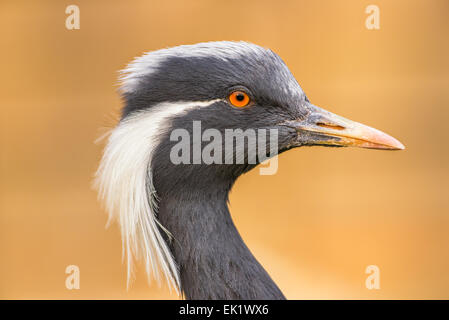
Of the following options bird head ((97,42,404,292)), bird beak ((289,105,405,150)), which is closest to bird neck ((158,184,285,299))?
bird head ((97,42,404,292))

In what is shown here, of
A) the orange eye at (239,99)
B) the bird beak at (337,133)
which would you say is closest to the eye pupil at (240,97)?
the orange eye at (239,99)

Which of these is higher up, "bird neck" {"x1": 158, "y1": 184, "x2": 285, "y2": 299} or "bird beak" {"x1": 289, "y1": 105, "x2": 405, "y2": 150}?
"bird beak" {"x1": 289, "y1": 105, "x2": 405, "y2": 150}

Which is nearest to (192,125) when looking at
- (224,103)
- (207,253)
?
(224,103)

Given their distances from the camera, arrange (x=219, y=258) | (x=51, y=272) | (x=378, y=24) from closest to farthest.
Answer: (x=219, y=258) → (x=378, y=24) → (x=51, y=272)

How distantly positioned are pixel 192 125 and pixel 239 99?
0.78 feet

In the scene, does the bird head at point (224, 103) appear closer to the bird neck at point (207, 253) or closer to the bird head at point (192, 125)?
the bird head at point (192, 125)

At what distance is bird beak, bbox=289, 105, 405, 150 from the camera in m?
2.35

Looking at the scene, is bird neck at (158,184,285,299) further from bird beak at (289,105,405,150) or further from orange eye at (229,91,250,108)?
bird beak at (289,105,405,150)

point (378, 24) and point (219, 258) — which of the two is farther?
point (378, 24)

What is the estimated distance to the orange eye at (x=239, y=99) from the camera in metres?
2.36

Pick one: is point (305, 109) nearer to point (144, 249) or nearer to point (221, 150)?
point (221, 150)

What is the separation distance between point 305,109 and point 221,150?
1.41 ft
